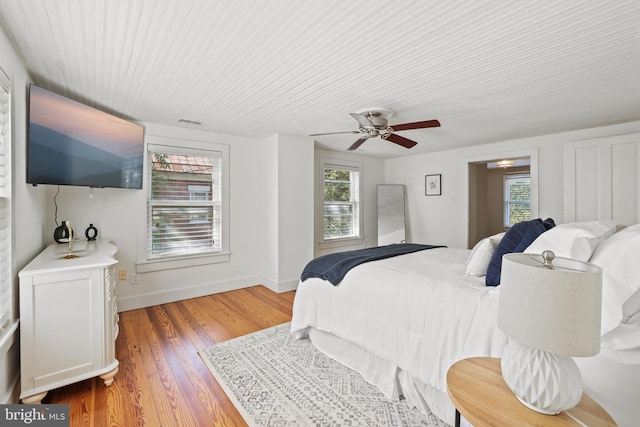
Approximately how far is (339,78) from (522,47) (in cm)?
118

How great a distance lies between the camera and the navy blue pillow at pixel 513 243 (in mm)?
1805

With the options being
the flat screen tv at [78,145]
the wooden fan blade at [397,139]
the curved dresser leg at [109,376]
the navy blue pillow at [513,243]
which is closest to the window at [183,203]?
the flat screen tv at [78,145]

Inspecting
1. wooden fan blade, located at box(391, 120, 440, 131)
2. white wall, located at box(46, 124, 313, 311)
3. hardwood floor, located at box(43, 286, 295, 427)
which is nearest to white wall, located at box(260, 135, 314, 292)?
white wall, located at box(46, 124, 313, 311)

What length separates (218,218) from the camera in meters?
4.14

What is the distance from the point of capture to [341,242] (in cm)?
536

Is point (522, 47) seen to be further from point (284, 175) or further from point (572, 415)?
point (284, 175)

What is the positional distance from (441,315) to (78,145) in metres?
3.05

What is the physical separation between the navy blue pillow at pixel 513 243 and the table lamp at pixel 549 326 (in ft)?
2.61

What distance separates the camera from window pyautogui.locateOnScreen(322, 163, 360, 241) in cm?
525

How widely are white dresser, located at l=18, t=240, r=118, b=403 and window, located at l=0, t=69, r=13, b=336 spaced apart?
0.22 feet

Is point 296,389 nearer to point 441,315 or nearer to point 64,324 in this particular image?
point 441,315

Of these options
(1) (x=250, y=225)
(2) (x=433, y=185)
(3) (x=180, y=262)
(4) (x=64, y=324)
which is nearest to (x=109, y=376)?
(4) (x=64, y=324)

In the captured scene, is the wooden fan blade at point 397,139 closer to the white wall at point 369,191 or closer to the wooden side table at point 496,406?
the white wall at point 369,191

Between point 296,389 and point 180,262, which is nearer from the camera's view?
point 296,389
